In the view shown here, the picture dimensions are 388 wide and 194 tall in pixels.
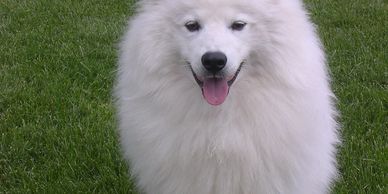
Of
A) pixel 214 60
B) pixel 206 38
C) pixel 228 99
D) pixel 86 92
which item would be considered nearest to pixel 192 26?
pixel 206 38

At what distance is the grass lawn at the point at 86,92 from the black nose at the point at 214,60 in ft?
4.40

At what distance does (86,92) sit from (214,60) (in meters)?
2.49

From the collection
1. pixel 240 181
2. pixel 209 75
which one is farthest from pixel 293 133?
pixel 209 75

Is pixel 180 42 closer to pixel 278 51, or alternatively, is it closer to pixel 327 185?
pixel 278 51

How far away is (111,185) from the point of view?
3645mm

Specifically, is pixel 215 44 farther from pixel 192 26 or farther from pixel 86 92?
pixel 86 92

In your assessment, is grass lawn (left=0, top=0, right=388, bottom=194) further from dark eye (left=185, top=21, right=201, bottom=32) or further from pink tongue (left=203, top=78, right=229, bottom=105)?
dark eye (left=185, top=21, right=201, bottom=32)

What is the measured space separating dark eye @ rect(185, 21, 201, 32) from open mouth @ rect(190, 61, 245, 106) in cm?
18

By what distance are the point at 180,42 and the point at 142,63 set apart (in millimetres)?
202

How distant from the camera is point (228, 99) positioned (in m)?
2.64

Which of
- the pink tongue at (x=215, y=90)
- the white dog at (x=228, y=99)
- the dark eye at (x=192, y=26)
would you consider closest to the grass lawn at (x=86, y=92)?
the white dog at (x=228, y=99)

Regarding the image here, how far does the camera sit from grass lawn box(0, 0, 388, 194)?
3686mm

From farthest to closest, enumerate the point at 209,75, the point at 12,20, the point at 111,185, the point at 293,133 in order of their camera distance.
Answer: the point at 12,20
the point at 111,185
the point at 293,133
the point at 209,75

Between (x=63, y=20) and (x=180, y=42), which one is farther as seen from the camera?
(x=63, y=20)
